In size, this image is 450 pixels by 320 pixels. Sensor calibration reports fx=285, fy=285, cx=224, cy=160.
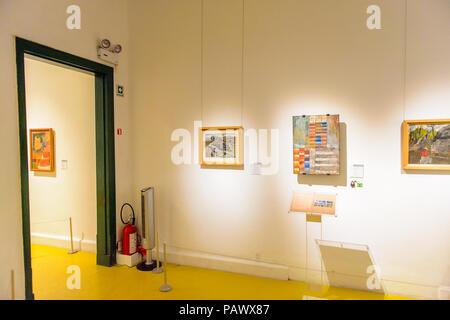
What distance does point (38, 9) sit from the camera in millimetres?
2869

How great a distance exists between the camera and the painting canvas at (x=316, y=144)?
3.12 m

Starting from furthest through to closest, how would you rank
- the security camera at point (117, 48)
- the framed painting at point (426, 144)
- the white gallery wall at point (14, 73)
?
1. the security camera at point (117, 48)
2. the framed painting at point (426, 144)
3. the white gallery wall at point (14, 73)

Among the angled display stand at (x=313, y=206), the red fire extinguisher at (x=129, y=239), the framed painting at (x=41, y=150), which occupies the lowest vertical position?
the red fire extinguisher at (x=129, y=239)

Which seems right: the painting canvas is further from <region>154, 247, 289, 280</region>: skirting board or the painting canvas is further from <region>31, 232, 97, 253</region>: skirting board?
<region>31, 232, 97, 253</region>: skirting board

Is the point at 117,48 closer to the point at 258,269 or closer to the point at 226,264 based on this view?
the point at 226,264

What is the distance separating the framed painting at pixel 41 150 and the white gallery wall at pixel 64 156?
7 cm

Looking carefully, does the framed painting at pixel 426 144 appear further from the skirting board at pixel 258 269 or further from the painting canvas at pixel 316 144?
the skirting board at pixel 258 269

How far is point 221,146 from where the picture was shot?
3.63 m

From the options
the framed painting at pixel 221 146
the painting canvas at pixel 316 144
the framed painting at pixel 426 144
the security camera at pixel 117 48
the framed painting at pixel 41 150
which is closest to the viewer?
the framed painting at pixel 426 144

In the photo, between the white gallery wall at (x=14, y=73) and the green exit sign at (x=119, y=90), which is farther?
the green exit sign at (x=119, y=90)

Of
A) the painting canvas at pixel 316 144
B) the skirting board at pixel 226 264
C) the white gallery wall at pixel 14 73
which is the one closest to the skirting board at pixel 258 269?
the skirting board at pixel 226 264

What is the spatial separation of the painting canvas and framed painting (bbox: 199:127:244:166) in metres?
0.70
